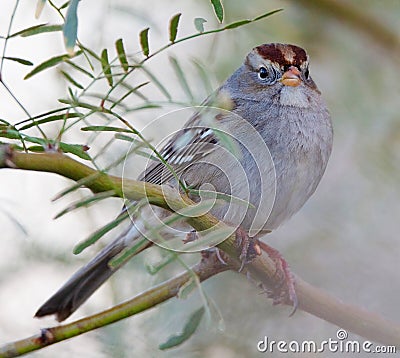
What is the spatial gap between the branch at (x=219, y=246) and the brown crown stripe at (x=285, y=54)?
74 centimetres

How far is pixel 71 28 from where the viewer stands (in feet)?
3.70

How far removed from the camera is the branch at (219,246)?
1.15 m

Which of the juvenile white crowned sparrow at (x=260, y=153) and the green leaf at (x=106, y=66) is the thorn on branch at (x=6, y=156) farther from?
the juvenile white crowned sparrow at (x=260, y=153)

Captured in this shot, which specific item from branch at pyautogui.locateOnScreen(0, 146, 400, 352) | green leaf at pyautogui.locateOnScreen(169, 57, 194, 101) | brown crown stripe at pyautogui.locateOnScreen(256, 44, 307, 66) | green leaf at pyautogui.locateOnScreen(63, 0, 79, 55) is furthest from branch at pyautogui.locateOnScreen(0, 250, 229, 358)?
brown crown stripe at pyautogui.locateOnScreen(256, 44, 307, 66)

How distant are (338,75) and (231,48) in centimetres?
43

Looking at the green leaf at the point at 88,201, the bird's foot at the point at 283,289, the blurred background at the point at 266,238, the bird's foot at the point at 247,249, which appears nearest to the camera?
the green leaf at the point at 88,201

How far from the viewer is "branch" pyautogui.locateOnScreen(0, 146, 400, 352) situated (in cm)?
115

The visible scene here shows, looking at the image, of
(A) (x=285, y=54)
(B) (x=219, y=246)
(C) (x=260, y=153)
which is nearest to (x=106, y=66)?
(B) (x=219, y=246)

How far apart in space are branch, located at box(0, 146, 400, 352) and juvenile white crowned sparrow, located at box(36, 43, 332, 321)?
219 mm

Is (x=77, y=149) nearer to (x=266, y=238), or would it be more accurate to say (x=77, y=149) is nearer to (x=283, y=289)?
(x=283, y=289)

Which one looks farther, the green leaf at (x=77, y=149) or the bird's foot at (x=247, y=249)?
the bird's foot at (x=247, y=249)

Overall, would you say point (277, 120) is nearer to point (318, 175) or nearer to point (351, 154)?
point (318, 175)

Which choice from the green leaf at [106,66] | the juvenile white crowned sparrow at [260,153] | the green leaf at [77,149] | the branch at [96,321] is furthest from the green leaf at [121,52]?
the juvenile white crowned sparrow at [260,153]

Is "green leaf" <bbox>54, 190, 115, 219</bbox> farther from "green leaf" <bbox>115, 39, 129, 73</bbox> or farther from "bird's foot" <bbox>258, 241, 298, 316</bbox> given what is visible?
"bird's foot" <bbox>258, 241, 298, 316</bbox>
